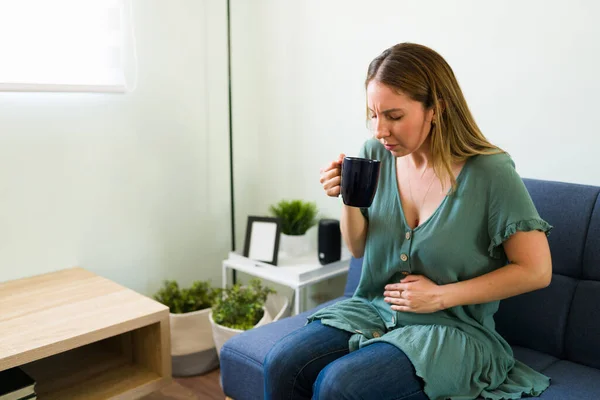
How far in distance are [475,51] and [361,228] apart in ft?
2.51

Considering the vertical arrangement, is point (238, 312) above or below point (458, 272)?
below

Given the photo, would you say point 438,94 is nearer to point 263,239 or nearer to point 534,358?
point 534,358

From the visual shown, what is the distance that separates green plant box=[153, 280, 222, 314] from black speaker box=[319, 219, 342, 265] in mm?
438

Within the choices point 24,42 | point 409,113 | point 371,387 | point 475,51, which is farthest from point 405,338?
point 24,42

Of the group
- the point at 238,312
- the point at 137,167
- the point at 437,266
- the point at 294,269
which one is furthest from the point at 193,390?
the point at 437,266

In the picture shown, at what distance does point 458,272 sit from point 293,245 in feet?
3.21

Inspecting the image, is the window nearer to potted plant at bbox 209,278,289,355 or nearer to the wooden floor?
potted plant at bbox 209,278,289,355

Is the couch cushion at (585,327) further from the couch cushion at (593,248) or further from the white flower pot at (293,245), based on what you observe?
the white flower pot at (293,245)

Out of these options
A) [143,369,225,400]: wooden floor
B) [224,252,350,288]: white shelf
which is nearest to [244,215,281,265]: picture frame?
[224,252,350,288]: white shelf

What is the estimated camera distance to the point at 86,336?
1.57 metres

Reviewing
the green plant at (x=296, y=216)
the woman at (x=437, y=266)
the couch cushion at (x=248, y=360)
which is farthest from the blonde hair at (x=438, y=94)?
the green plant at (x=296, y=216)

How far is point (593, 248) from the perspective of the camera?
4.94ft

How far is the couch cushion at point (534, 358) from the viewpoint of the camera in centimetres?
148

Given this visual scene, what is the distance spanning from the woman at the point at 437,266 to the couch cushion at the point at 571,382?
0.12 feet
